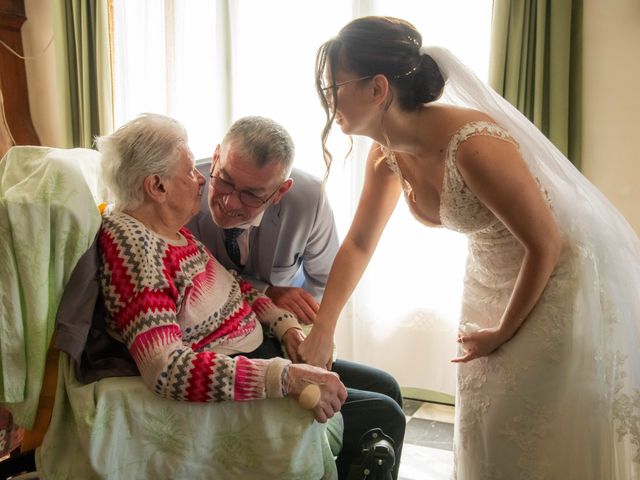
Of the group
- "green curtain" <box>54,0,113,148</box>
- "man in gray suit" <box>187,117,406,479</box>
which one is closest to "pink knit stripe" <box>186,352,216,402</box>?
"man in gray suit" <box>187,117,406,479</box>

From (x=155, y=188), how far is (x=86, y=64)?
2.16m

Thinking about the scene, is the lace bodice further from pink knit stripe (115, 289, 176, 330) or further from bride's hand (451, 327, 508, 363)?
pink knit stripe (115, 289, 176, 330)

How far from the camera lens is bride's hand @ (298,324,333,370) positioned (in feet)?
4.72

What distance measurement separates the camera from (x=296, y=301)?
1.62 m

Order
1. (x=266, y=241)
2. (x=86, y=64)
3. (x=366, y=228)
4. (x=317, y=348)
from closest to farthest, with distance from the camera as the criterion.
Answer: (x=317, y=348) → (x=366, y=228) → (x=266, y=241) → (x=86, y=64)

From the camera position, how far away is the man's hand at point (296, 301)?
1.61 meters

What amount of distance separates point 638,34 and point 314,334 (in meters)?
1.74

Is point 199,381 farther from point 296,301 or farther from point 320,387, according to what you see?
point 296,301

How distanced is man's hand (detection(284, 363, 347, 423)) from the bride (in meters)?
0.27

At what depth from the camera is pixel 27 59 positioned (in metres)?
3.36

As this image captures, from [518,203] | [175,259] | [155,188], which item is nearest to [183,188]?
[155,188]

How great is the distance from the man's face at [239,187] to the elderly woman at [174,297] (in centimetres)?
12

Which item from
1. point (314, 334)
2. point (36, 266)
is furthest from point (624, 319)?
point (36, 266)

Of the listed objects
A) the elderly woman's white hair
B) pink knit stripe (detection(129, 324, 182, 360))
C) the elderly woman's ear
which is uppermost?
the elderly woman's white hair
